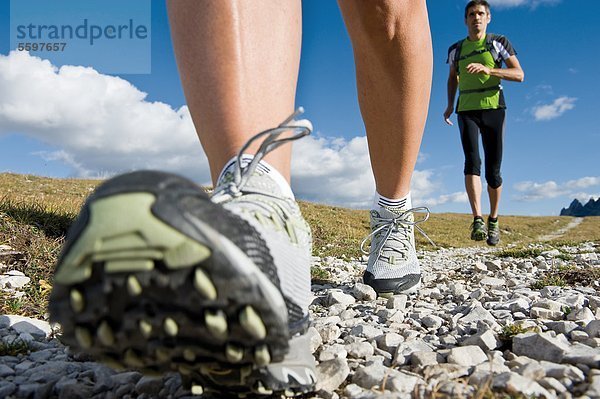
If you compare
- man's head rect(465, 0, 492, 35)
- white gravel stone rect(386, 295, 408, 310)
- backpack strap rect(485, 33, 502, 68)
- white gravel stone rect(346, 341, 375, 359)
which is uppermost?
man's head rect(465, 0, 492, 35)

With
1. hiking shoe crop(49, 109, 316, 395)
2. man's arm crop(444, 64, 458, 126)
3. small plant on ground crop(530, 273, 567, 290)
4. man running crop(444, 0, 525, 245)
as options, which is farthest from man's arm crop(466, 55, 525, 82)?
hiking shoe crop(49, 109, 316, 395)

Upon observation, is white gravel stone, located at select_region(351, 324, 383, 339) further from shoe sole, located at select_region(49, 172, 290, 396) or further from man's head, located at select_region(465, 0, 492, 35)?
man's head, located at select_region(465, 0, 492, 35)

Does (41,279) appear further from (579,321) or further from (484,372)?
(579,321)

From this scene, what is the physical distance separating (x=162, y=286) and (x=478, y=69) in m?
9.67

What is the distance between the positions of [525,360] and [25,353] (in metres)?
2.37

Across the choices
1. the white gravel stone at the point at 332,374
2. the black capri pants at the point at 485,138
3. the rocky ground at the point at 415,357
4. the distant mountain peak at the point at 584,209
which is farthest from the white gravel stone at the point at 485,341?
the distant mountain peak at the point at 584,209

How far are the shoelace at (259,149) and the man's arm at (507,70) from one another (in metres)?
8.70

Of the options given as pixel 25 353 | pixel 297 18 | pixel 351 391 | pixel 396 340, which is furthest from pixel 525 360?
pixel 25 353

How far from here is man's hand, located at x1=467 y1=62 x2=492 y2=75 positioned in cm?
943

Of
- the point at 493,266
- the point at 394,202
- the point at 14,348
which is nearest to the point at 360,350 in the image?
the point at 394,202

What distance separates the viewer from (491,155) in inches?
404

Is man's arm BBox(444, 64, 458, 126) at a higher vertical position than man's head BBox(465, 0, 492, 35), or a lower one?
lower

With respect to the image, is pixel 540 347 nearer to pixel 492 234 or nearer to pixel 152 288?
pixel 152 288

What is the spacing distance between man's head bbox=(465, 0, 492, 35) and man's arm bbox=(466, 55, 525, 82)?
0.88m
